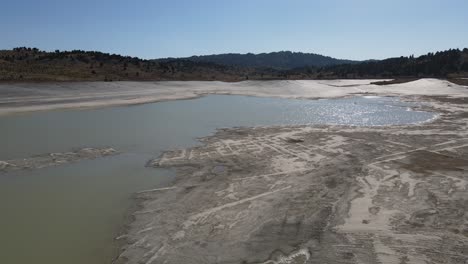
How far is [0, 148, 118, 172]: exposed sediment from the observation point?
1289 centimetres

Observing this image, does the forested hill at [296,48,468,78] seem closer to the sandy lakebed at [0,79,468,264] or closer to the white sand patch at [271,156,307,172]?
the sandy lakebed at [0,79,468,264]

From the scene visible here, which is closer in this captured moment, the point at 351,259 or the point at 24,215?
the point at 351,259

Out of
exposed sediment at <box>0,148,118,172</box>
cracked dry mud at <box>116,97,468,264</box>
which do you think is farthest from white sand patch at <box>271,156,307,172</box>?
exposed sediment at <box>0,148,118,172</box>

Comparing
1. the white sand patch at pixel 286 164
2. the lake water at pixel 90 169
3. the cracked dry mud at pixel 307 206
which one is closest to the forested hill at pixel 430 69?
the lake water at pixel 90 169

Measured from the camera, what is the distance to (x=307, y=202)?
9648mm

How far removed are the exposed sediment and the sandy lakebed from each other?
7.02ft

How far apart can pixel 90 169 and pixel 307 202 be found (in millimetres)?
6632

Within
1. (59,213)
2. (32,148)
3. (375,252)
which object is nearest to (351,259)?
(375,252)

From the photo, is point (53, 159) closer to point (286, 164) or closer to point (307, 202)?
point (286, 164)

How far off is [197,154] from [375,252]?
27.5 feet

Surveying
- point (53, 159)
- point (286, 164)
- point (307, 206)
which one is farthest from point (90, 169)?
point (307, 206)

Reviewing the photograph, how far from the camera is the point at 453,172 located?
1228cm

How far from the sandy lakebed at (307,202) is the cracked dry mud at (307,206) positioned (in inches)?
0.9

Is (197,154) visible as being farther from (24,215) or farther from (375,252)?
(375,252)
